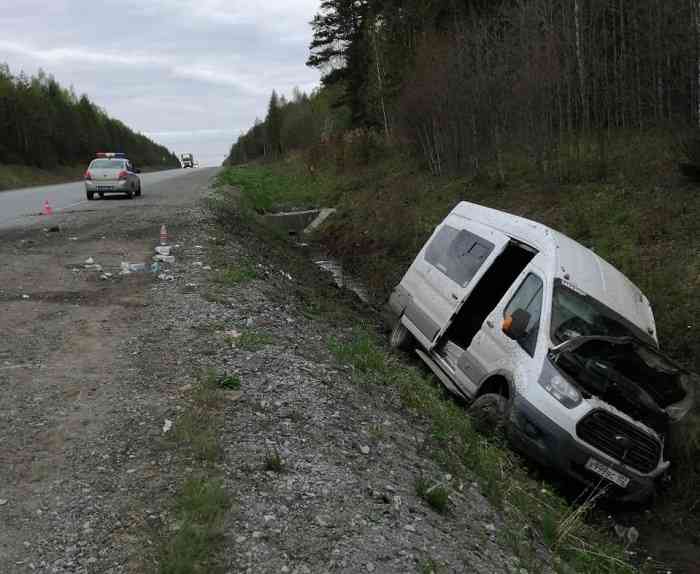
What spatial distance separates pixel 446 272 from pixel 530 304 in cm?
192

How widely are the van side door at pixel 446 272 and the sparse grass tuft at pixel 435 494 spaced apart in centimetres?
356

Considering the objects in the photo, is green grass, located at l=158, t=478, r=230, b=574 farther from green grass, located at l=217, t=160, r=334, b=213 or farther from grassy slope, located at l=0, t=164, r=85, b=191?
grassy slope, located at l=0, t=164, r=85, b=191

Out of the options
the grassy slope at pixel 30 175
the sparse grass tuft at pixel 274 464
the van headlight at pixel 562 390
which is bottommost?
the van headlight at pixel 562 390

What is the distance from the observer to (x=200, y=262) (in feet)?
37.9

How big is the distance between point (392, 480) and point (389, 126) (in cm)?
3160

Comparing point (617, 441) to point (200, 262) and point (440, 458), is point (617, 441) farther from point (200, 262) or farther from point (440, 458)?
point (200, 262)

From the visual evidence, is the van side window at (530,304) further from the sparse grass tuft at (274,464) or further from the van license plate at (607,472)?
the sparse grass tuft at (274,464)

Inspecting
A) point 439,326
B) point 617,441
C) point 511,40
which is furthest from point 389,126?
point 617,441

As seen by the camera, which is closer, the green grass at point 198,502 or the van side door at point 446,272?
the green grass at point 198,502

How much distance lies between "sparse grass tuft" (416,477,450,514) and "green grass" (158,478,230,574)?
141cm

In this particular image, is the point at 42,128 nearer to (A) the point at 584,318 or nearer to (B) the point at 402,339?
(B) the point at 402,339

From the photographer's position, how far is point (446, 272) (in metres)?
8.72

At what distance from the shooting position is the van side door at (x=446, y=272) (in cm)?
809

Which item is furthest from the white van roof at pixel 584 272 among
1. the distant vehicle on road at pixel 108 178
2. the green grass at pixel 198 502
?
the distant vehicle on road at pixel 108 178
